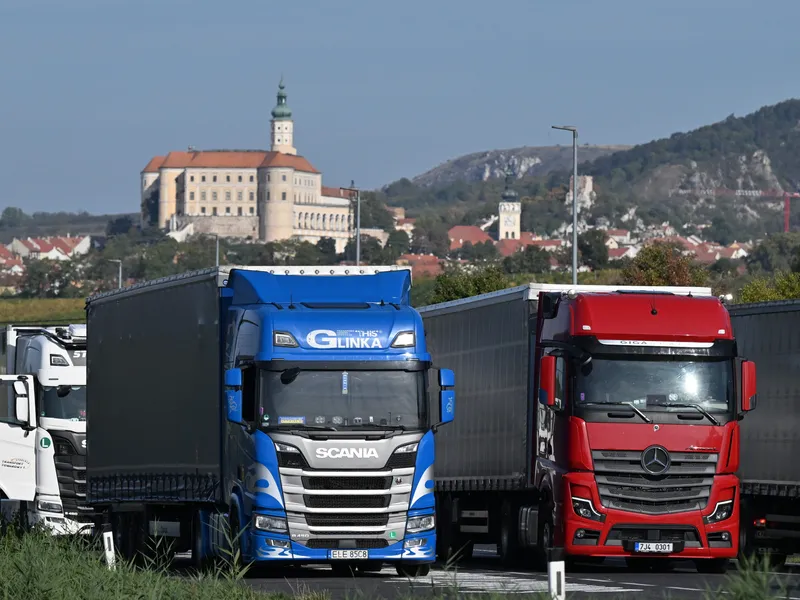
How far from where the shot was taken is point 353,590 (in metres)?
16.5

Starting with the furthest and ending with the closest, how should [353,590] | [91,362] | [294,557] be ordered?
[91,362] → [294,557] → [353,590]

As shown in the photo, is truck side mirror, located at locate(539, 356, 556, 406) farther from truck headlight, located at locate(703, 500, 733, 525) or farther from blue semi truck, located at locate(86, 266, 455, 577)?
truck headlight, located at locate(703, 500, 733, 525)

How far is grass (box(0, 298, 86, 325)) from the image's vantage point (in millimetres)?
130000

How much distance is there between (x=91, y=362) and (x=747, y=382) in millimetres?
9136

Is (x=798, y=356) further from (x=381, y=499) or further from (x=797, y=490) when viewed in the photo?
(x=381, y=499)

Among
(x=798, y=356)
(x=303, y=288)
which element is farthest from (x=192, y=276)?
(x=798, y=356)

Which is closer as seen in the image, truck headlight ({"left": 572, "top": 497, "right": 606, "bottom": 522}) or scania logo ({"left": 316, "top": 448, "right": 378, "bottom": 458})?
scania logo ({"left": 316, "top": 448, "right": 378, "bottom": 458})

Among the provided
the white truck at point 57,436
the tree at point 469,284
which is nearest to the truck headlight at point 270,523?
the white truck at point 57,436

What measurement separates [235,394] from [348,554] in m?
1.87

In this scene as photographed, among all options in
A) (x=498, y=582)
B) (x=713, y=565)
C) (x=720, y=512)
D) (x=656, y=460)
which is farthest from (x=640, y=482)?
(x=498, y=582)

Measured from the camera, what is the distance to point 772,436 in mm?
21328

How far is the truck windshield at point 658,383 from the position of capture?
18750 mm

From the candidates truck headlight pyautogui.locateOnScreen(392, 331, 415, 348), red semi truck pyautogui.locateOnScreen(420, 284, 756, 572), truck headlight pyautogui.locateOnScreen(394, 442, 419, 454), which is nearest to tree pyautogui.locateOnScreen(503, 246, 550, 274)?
red semi truck pyautogui.locateOnScreen(420, 284, 756, 572)

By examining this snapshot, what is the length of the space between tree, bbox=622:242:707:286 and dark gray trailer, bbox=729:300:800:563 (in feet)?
153
